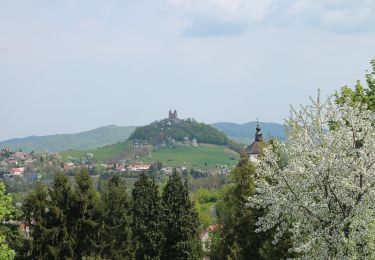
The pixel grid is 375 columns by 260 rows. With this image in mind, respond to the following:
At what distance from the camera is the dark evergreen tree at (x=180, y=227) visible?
54844 mm

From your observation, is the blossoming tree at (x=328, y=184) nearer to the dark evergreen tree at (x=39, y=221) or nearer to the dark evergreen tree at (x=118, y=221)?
the dark evergreen tree at (x=39, y=221)

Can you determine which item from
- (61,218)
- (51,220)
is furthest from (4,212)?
(51,220)

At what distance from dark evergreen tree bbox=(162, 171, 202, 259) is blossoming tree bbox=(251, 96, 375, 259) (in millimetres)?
34057

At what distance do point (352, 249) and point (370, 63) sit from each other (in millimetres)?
23696

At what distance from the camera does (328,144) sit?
20734mm

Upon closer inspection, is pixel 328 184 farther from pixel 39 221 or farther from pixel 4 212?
pixel 39 221

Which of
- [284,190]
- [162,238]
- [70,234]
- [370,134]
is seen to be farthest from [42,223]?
[370,134]

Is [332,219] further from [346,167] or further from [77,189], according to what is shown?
[77,189]

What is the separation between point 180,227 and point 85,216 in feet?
45.8

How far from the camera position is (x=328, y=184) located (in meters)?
20.4

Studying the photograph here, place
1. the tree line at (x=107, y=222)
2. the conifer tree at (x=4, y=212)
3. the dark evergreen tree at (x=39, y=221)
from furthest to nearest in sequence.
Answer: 1. the tree line at (x=107, y=222)
2. the dark evergreen tree at (x=39, y=221)
3. the conifer tree at (x=4, y=212)

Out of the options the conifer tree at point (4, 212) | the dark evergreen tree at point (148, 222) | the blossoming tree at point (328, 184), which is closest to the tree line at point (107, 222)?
the dark evergreen tree at point (148, 222)

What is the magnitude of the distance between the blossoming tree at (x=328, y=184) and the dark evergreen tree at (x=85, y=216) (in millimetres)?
24159

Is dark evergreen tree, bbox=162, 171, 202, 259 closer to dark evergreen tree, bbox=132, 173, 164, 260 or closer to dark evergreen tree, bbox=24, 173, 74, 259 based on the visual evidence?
dark evergreen tree, bbox=132, 173, 164, 260
